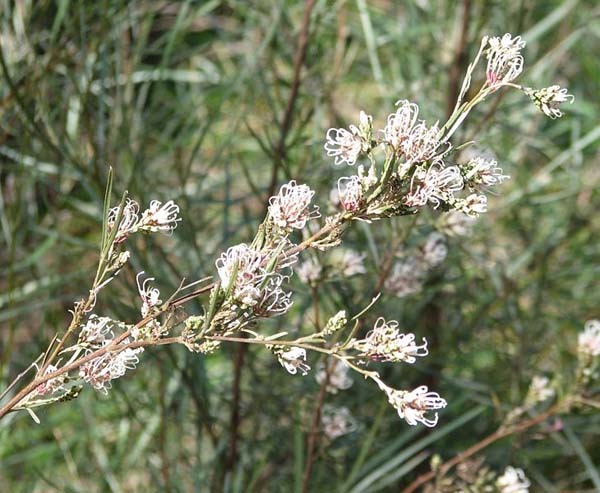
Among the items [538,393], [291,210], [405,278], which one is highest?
[291,210]

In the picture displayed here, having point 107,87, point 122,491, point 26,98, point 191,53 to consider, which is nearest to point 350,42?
point 191,53

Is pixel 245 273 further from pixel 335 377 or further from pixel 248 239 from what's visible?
pixel 248 239

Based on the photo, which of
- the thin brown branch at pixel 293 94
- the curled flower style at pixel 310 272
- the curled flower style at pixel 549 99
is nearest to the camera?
the curled flower style at pixel 549 99

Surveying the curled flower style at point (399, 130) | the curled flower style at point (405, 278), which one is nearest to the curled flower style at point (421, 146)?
the curled flower style at point (399, 130)

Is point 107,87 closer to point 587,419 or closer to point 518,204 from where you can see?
point 518,204

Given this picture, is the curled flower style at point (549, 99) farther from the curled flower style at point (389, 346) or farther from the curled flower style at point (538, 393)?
the curled flower style at point (538, 393)

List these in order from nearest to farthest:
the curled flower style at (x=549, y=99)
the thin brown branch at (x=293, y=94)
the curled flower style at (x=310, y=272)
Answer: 1. the curled flower style at (x=549, y=99)
2. the curled flower style at (x=310, y=272)
3. the thin brown branch at (x=293, y=94)

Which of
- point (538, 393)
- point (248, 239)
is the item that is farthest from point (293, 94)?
point (538, 393)
